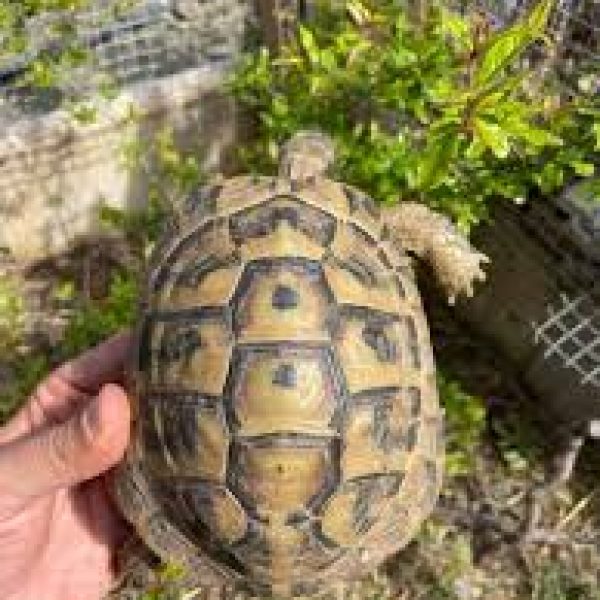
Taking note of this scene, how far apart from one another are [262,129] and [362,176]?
28.6 inches

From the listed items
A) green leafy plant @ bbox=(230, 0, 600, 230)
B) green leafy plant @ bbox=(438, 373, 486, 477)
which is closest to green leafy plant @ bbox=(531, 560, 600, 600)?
green leafy plant @ bbox=(438, 373, 486, 477)

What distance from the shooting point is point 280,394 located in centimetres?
214

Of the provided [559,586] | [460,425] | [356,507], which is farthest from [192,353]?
[559,586]

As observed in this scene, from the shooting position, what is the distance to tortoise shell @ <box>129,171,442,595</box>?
218 cm

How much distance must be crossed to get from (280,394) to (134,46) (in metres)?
1.94

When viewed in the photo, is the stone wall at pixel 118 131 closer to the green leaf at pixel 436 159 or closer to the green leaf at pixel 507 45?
the green leaf at pixel 436 159

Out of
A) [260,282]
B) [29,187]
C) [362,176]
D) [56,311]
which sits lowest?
[56,311]

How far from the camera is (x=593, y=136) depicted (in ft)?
9.09

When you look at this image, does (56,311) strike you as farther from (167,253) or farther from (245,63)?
(167,253)

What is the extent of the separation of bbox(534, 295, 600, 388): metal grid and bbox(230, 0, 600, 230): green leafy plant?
0.36 meters

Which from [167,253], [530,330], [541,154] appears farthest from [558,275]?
[167,253]

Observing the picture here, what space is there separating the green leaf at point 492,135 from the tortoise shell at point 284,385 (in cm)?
27

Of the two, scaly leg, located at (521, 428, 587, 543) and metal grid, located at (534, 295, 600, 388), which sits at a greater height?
metal grid, located at (534, 295, 600, 388)

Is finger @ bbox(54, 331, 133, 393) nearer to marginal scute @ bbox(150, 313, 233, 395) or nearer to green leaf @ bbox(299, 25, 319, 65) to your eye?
marginal scute @ bbox(150, 313, 233, 395)
